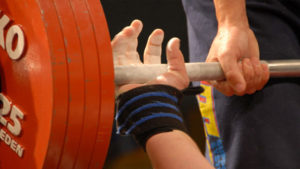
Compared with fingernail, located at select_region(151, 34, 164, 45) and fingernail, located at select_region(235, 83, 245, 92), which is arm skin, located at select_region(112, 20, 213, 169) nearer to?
fingernail, located at select_region(151, 34, 164, 45)

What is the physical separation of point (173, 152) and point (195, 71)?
23cm

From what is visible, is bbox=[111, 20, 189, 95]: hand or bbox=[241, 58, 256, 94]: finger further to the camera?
bbox=[241, 58, 256, 94]: finger

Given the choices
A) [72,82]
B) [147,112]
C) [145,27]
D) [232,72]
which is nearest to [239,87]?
[232,72]

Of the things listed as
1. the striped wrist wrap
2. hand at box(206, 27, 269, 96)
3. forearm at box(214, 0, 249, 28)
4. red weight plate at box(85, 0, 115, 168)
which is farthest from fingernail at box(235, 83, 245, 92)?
red weight plate at box(85, 0, 115, 168)

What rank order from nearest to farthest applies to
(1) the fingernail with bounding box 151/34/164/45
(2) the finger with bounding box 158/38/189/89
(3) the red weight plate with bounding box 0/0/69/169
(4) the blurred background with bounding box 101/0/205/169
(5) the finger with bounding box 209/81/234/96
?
(3) the red weight plate with bounding box 0/0/69/169 → (2) the finger with bounding box 158/38/189/89 → (1) the fingernail with bounding box 151/34/164/45 → (5) the finger with bounding box 209/81/234/96 → (4) the blurred background with bounding box 101/0/205/169

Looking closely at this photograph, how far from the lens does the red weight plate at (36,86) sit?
0.53m

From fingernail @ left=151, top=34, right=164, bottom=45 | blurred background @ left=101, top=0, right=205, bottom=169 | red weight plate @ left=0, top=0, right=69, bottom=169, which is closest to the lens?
red weight plate @ left=0, top=0, right=69, bottom=169

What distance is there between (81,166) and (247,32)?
0.54m

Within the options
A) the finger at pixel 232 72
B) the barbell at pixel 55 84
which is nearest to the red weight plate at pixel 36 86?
the barbell at pixel 55 84

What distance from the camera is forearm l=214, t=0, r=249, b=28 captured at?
91 centimetres

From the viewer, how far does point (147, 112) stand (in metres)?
0.60

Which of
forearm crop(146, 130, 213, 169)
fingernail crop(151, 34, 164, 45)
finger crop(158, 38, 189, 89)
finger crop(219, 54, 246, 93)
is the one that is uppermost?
fingernail crop(151, 34, 164, 45)

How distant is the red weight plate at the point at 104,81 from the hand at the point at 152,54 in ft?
0.32

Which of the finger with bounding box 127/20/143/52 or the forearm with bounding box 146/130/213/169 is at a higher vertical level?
the finger with bounding box 127/20/143/52
